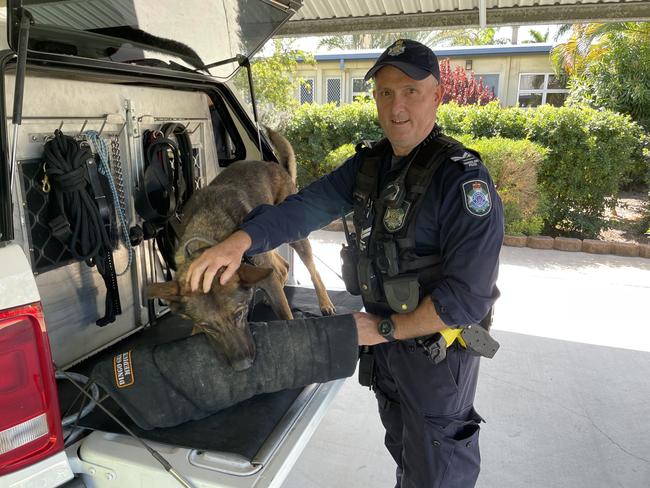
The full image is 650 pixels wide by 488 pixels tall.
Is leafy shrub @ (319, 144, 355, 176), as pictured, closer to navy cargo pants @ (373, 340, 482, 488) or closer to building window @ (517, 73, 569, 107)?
navy cargo pants @ (373, 340, 482, 488)

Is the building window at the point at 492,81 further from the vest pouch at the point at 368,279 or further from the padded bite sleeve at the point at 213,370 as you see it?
the padded bite sleeve at the point at 213,370

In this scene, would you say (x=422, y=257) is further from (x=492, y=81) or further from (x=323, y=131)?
(x=492, y=81)

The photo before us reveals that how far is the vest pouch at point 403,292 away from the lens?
1997 mm

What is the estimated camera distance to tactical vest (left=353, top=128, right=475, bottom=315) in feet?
6.61

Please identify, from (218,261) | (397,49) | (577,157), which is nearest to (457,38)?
(577,157)

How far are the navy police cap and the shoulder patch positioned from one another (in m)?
0.37

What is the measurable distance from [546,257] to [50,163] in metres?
7.33

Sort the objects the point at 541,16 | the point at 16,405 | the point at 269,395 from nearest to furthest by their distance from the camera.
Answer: the point at 16,405 → the point at 269,395 → the point at 541,16

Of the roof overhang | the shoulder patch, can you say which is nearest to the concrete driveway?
the shoulder patch

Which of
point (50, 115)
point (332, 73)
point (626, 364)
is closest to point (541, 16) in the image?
point (626, 364)

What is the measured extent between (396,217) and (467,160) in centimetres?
37

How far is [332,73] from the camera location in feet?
74.0

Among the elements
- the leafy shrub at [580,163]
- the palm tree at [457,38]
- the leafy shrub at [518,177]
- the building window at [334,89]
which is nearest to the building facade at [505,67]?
the building window at [334,89]

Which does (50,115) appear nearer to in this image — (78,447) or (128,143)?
(128,143)
